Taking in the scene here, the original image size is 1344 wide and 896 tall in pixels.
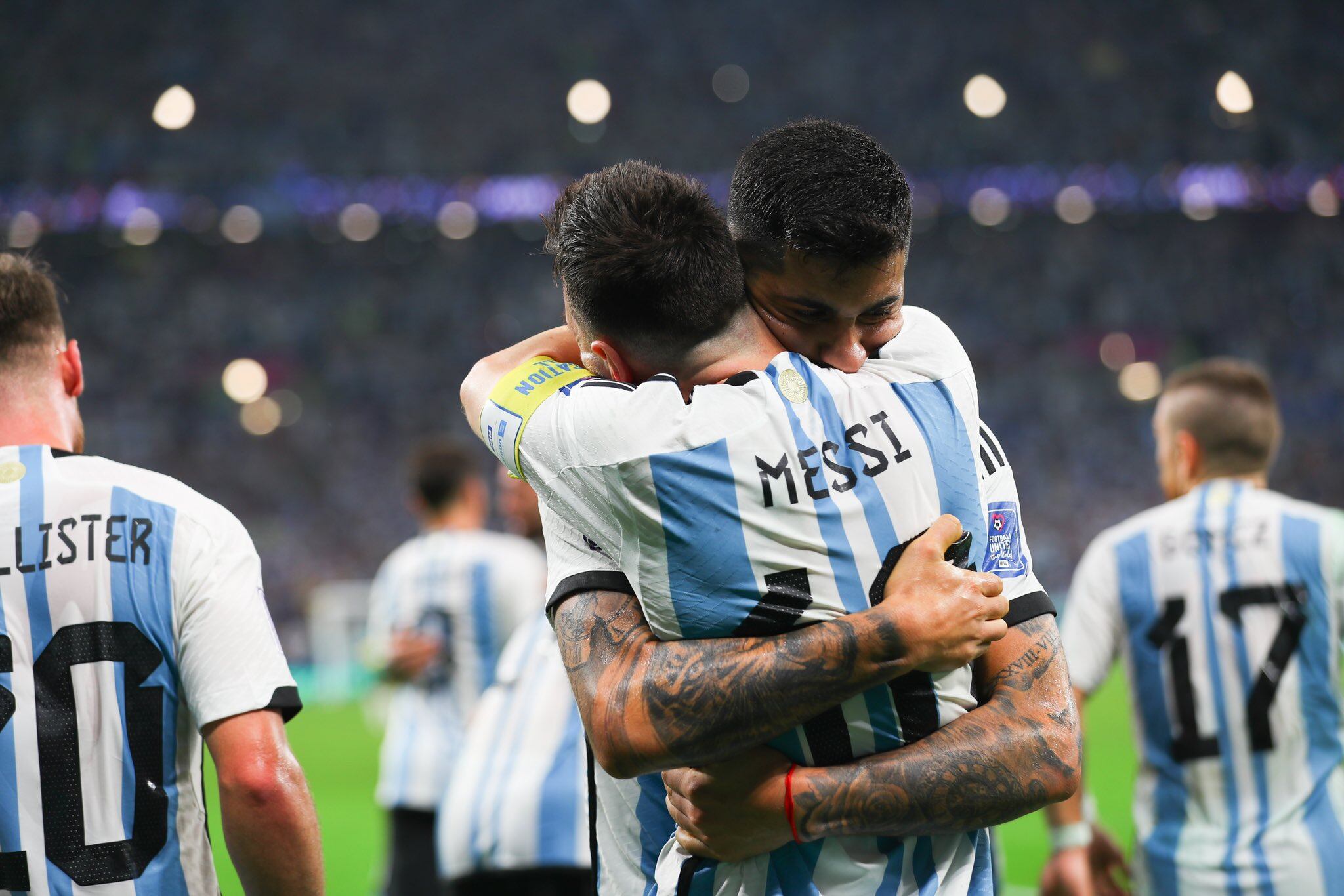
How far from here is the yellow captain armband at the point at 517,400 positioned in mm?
1785

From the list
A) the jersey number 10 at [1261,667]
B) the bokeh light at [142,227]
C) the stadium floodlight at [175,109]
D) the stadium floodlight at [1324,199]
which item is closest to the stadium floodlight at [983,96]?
the stadium floodlight at [1324,199]

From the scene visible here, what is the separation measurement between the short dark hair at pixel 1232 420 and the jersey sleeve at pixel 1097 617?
41 cm

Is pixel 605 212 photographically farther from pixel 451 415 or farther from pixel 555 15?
pixel 555 15

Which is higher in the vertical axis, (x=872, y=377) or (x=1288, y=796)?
(x=872, y=377)

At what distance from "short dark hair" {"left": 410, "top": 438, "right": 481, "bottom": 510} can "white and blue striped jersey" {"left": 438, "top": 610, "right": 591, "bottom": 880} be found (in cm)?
249

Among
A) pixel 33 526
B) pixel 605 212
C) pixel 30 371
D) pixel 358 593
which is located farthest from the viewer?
pixel 358 593

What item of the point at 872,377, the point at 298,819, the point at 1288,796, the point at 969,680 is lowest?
the point at 1288,796

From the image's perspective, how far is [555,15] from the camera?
25609 millimetres

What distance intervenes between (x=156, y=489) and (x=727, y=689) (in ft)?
4.05

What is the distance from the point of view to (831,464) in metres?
1.70

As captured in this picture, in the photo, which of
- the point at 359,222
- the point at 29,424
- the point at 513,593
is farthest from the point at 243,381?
the point at 29,424

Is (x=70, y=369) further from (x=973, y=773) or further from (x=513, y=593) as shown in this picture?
(x=513, y=593)

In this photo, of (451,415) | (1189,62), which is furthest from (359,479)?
(1189,62)

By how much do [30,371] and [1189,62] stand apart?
24.8 meters
